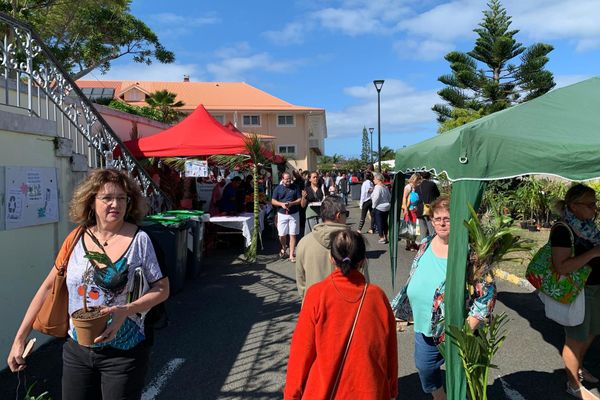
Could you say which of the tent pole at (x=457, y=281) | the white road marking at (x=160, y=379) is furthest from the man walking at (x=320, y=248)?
the white road marking at (x=160, y=379)

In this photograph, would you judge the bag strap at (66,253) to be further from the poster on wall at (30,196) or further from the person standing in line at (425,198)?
the person standing in line at (425,198)

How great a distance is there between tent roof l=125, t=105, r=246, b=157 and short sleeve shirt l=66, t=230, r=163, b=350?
697 cm

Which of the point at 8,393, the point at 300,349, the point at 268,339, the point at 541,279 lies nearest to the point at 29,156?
the point at 8,393

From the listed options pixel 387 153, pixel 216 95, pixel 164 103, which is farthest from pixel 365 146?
pixel 164 103

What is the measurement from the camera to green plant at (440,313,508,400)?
2.82 m

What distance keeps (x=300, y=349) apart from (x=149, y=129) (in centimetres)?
1370

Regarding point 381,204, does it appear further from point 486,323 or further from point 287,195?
point 486,323

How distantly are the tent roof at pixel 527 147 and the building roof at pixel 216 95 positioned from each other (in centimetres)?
3687

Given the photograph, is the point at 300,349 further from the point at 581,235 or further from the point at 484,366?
the point at 581,235

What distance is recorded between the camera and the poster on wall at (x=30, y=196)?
4.28 meters

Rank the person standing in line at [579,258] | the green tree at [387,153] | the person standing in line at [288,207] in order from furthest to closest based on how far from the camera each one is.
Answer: the green tree at [387,153], the person standing in line at [288,207], the person standing in line at [579,258]

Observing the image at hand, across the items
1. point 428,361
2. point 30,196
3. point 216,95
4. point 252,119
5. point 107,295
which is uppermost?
point 216,95

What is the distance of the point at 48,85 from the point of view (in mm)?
5664

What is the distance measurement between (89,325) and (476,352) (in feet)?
7.42
